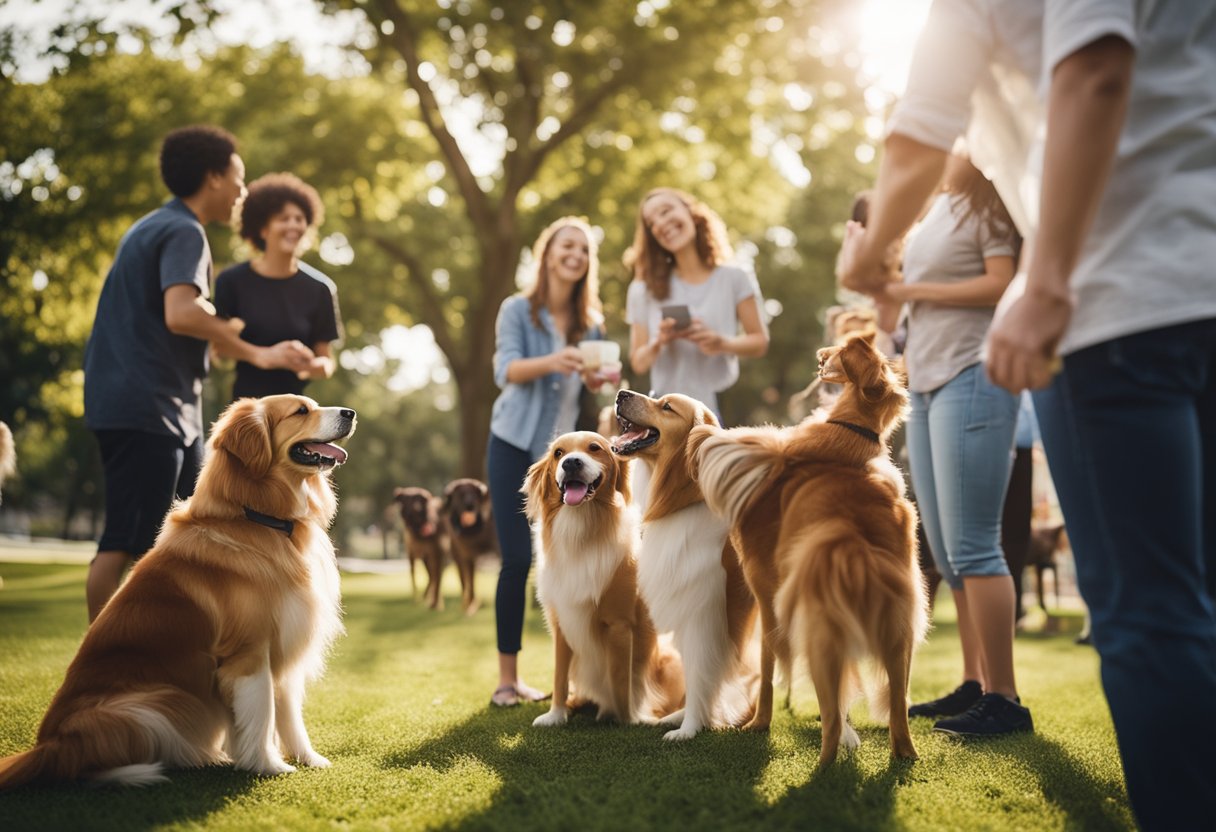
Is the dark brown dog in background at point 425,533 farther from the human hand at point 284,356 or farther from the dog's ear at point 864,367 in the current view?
the dog's ear at point 864,367

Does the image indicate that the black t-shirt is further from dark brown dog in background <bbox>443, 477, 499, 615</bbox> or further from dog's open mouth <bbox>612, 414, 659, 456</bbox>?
dark brown dog in background <bbox>443, 477, 499, 615</bbox>

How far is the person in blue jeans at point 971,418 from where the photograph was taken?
380cm

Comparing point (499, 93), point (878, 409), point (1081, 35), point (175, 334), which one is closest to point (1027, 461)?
point (878, 409)

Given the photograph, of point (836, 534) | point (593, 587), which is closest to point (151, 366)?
point (593, 587)

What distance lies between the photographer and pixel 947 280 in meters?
3.95

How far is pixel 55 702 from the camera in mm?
3115

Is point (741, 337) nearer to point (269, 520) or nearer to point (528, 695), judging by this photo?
point (528, 695)

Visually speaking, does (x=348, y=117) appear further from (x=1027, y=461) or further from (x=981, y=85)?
(x=981, y=85)

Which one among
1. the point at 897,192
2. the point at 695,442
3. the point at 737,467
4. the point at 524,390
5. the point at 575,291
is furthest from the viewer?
the point at 575,291

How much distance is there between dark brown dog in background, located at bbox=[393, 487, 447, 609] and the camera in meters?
11.2

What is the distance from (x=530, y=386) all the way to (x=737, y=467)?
213 cm

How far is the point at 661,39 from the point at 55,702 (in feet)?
49.0

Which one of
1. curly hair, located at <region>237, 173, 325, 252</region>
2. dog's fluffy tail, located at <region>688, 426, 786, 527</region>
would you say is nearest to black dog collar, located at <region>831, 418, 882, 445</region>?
dog's fluffy tail, located at <region>688, 426, 786, 527</region>

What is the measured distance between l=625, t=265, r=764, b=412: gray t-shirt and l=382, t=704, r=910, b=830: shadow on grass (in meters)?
1.93
